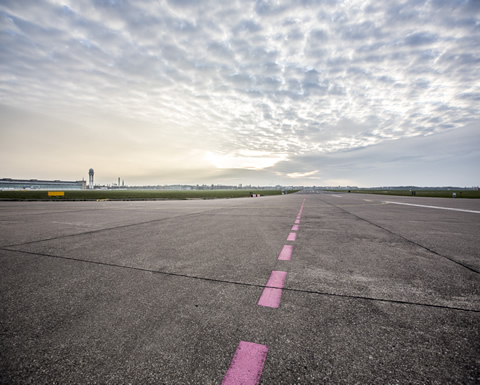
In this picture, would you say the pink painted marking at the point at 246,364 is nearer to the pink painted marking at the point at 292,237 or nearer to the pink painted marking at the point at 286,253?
the pink painted marking at the point at 286,253

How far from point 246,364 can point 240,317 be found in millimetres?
552

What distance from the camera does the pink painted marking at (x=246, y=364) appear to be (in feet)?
4.47

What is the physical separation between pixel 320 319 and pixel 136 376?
1.50 metres

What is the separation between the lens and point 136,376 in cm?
140

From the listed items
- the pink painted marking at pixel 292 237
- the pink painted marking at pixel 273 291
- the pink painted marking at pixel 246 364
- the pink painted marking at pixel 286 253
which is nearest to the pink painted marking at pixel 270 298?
the pink painted marking at pixel 273 291

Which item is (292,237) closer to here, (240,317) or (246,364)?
(240,317)

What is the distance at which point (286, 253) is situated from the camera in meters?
4.14

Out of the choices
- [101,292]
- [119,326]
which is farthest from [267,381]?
[101,292]

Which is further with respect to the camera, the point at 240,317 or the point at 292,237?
the point at 292,237

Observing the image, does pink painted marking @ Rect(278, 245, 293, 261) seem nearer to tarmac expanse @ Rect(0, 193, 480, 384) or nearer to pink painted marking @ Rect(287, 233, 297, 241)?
tarmac expanse @ Rect(0, 193, 480, 384)

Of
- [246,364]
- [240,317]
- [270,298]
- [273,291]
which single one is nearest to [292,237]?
[273,291]

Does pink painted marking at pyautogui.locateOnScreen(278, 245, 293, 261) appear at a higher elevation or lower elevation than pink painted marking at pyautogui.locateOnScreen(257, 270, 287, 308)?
lower

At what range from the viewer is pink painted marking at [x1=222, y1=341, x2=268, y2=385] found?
136 centimetres

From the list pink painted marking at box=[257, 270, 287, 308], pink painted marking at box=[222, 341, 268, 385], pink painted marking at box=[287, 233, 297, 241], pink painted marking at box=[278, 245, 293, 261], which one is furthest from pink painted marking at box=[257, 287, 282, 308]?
pink painted marking at box=[287, 233, 297, 241]
